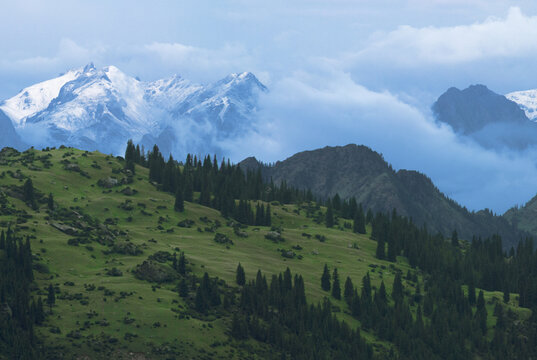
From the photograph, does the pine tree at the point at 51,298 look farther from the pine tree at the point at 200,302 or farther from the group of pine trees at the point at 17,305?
the pine tree at the point at 200,302

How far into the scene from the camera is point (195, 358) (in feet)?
548

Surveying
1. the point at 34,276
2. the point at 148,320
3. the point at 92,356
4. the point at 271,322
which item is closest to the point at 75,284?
the point at 34,276

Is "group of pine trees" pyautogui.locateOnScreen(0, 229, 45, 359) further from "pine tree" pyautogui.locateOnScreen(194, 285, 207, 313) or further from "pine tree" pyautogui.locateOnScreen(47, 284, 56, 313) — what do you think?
"pine tree" pyautogui.locateOnScreen(194, 285, 207, 313)

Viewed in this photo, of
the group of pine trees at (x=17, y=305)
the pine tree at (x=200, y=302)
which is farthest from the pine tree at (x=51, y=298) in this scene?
the pine tree at (x=200, y=302)

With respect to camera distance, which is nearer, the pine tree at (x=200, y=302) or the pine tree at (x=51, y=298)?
the pine tree at (x=51, y=298)

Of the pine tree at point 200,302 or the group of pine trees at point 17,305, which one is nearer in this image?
the group of pine trees at point 17,305

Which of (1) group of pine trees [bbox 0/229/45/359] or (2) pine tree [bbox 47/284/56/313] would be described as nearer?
(1) group of pine trees [bbox 0/229/45/359]

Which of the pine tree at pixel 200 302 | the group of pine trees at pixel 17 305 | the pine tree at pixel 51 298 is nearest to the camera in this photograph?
the group of pine trees at pixel 17 305

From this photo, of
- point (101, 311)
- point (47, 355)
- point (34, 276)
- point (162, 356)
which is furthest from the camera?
point (34, 276)

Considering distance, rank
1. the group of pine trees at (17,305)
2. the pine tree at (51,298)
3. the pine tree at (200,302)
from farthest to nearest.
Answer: the pine tree at (200,302), the pine tree at (51,298), the group of pine trees at (17,305)

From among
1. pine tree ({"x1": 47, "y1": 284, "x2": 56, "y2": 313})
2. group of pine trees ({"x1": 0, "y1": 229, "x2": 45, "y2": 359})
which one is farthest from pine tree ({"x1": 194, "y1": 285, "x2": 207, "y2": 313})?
group of pine trees ({"x1": 0, "y1": 229, "x2": 45, "y2": 359})

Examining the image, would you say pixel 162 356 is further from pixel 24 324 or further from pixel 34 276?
pixel 34 276

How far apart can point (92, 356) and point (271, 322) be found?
55695 mm

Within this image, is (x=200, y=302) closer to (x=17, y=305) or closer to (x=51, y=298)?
(x=51, y=298)
